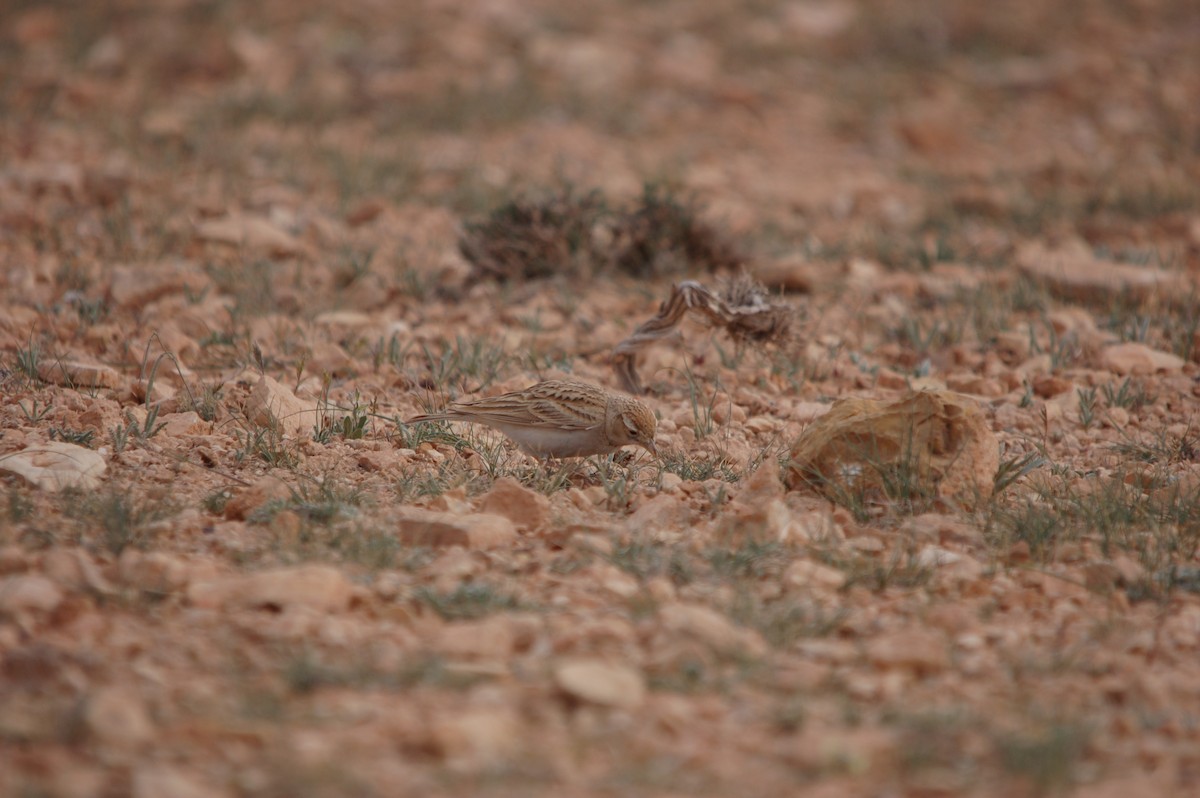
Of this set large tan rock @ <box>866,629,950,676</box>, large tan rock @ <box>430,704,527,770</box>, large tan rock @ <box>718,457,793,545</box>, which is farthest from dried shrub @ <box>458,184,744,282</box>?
large tan rock @ <box>430,704,527,770</box>

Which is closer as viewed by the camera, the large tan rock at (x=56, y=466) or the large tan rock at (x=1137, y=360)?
the large tan rock at (x=56, y=466)

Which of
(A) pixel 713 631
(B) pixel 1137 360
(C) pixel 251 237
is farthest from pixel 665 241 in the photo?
(A) pixel 713 631

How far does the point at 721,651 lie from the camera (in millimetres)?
3078

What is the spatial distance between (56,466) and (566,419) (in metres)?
1.65

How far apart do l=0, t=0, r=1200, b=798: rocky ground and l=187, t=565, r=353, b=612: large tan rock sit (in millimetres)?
10

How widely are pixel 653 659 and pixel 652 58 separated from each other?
9.88 m

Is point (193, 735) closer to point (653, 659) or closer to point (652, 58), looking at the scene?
point (653, 659)

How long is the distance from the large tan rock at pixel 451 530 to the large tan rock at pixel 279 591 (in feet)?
1.57

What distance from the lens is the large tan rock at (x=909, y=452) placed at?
165 inches

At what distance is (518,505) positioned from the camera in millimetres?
4020

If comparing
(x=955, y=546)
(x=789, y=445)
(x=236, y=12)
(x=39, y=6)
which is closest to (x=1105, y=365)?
(x=789, y=445)

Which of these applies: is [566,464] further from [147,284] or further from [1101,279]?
[1101,279]

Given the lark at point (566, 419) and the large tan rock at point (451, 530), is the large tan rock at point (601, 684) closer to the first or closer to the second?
the large tan rock at point (451, 530)

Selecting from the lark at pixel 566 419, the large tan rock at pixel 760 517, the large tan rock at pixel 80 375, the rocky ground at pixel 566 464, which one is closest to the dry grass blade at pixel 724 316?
the rocky ground at pixel 566 464
